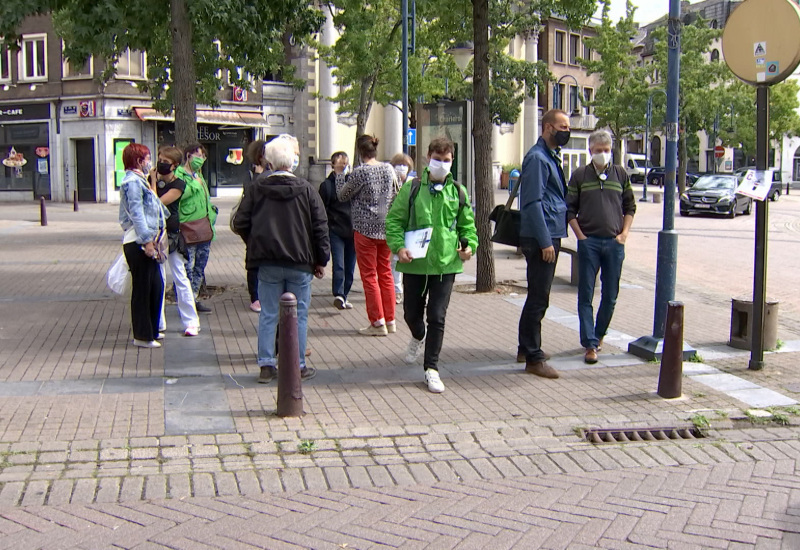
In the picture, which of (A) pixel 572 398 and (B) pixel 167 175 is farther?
(B) pixel 167 175

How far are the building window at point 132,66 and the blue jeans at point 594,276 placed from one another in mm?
29514

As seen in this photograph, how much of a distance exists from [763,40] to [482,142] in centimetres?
417

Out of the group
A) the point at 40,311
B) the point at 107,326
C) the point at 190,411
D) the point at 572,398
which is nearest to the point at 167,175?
the point at 107,326

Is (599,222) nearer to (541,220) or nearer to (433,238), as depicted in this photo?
(541,220)

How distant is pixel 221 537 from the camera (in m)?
3.85

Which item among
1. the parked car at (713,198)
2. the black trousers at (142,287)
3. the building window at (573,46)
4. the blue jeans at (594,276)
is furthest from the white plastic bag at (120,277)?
the building window at (573,46)

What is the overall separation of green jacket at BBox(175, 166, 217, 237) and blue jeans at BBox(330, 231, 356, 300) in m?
1.42

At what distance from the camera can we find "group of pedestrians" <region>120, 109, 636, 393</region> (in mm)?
6230

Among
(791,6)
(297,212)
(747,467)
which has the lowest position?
(747,467)

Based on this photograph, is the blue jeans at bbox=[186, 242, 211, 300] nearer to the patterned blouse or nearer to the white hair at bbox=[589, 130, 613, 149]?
the patterned blouse

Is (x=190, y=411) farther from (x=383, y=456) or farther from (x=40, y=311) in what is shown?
(x=40, y=311)

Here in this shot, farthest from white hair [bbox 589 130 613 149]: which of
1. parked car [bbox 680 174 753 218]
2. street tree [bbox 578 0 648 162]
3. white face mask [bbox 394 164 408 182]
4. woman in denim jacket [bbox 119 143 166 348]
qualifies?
street tree [bbox 578 0 648 162]

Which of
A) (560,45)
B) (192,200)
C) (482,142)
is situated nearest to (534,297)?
(192,200)

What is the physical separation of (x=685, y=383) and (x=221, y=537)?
162 inches
